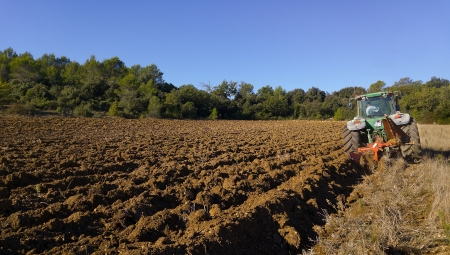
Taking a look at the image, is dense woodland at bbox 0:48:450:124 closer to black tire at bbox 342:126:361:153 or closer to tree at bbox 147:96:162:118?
tree at bbox 147:96:162:118

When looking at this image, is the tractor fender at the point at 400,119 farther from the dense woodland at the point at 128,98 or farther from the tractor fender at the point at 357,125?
the dense woodland at the point at 128,98

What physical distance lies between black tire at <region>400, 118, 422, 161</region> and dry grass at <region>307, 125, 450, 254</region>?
60.1 inches

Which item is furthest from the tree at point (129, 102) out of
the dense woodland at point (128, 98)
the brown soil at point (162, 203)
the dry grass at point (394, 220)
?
the dry grass at point (394, 220)

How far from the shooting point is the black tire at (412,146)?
8.11 metres

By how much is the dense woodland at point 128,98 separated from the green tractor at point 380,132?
9.70m

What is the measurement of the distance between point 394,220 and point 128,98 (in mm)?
30608

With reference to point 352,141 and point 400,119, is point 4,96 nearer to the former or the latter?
point 352,141

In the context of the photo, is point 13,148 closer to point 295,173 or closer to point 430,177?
point 295,173

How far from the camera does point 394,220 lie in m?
4.34

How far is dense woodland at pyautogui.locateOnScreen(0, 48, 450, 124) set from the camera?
27719 millimetres

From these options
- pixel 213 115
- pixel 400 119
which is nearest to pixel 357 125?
pixel 400 119

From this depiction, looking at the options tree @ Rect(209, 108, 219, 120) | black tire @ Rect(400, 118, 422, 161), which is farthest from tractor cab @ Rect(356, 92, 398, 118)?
tree @ Rect(209, 108, 219, 120)

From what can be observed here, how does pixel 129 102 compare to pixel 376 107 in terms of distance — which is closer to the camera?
pixel 376 107

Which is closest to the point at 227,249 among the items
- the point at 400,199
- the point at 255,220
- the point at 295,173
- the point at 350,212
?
the point at 255,220
